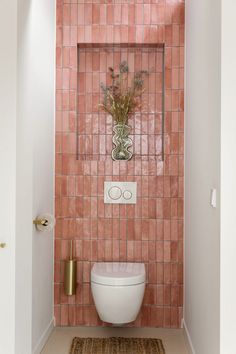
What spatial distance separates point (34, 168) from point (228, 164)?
1205mm

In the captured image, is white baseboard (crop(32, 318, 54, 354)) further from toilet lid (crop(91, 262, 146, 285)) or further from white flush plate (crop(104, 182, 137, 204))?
white flush plate (crop(104, 182, 137, 204))

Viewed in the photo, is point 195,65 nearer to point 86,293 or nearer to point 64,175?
point 64,175

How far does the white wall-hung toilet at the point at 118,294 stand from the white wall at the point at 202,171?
1.18 ft

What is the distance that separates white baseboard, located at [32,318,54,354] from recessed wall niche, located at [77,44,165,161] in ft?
4.14

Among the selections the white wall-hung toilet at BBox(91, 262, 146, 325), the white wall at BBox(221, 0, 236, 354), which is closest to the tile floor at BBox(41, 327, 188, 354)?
the white wall-hung toilet at BBox(91, 262, 146, 325)

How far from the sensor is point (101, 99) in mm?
3537

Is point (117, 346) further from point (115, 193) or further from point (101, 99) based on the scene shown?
point (101, 99)

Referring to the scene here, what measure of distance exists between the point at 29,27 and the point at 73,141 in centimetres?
106

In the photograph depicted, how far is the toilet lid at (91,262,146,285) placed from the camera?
2.83 m

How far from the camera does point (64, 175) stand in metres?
3.42

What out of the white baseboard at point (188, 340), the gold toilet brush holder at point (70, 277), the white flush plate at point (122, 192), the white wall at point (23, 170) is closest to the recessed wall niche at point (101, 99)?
the white flush plate at point (122, 192)

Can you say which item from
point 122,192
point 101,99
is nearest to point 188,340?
point 122,192

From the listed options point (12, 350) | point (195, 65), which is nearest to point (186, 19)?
point (195, 65)

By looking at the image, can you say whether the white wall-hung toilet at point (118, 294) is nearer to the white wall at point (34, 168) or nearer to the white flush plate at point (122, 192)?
the white wall at point (34, 168)
